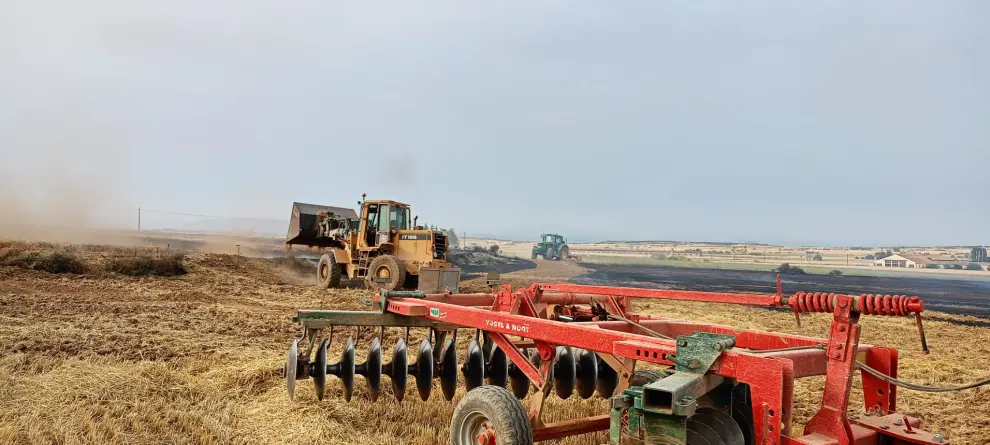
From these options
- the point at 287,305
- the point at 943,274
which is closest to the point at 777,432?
the point at 287,305

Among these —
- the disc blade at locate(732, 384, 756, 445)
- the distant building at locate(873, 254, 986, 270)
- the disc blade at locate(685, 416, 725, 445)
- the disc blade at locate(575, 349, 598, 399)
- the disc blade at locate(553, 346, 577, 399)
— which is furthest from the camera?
the distant building at locate(873, 254, 986, 270)

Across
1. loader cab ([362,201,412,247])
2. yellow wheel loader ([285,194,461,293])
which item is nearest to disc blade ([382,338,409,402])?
yellow wheel loader ([285,194,461,293])

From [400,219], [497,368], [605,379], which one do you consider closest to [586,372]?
[605,379]

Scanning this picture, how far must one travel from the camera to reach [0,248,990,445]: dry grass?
205 inches

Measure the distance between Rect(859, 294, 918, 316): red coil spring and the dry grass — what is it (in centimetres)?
251

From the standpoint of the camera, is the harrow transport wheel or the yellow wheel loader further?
the yellow wheel loader

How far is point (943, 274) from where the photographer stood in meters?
50.5

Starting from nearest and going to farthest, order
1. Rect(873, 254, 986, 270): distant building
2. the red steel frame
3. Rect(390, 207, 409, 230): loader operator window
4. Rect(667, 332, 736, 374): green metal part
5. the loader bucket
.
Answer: the red steel frame → Rect(667, 332, 736, 374): green metal part → Rect(390, 207, 409, 230): loader operator window → the loader bucket → Rect(873, 254, 986, 270): distant building

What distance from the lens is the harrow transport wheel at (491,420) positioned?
159 inches

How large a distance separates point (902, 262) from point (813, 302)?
61768mm

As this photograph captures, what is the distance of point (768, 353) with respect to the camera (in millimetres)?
3611

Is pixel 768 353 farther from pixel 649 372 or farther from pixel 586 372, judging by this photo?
pixel 586 372

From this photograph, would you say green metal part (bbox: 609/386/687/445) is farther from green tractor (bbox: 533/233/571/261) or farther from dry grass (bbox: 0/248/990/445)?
green tractor (bbox: 533/233/571/261)

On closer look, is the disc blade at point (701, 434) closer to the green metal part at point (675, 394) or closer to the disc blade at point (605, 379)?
the green metal part at point (675, 394)
